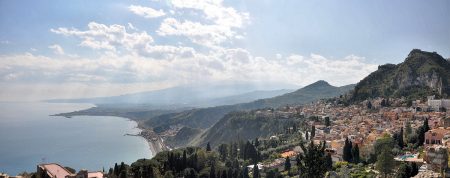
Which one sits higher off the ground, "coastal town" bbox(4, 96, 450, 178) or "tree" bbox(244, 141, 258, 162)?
"coastal town" bbox(4, 96, 450, 178)

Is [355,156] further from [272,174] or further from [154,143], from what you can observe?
[154,143]

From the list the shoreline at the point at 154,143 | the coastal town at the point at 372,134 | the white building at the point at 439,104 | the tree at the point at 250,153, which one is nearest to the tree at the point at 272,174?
the coastal town at the point at 372,134

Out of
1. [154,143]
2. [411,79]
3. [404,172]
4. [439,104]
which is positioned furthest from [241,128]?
[404,172]

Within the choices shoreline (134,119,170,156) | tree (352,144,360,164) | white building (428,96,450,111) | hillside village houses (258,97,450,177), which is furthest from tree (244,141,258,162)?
shoreline (134,119,170,156)

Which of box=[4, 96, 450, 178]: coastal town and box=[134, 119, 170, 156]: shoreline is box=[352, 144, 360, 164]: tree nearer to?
box=[4, 96, 450, 178]: coastal town

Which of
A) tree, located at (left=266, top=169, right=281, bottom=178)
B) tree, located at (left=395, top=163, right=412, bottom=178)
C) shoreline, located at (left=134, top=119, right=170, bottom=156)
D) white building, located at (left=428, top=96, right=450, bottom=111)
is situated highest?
white building, located at (left=428, top=96, right=450, bottom=111)

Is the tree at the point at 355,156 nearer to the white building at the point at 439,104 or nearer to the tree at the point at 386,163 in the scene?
the tree at the point at 386,163

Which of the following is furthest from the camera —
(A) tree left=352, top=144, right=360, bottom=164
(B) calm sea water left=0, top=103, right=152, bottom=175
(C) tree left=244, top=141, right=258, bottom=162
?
(B) calm sea water left=0, top=103, right=152, bottom=175

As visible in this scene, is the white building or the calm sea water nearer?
the white building

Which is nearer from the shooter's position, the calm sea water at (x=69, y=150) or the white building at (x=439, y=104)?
the white building at (x=439, y=104)
